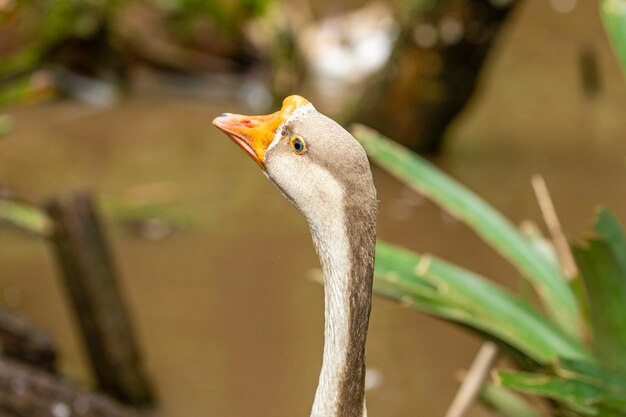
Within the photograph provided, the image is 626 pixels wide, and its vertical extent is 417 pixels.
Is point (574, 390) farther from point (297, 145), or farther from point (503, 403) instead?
point (297, 145)

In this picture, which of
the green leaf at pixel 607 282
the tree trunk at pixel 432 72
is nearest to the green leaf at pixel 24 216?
the green leaf at pixel 607 282

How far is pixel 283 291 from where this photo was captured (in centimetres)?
434

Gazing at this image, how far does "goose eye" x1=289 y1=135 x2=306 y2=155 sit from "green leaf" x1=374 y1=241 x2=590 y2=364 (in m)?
0.83

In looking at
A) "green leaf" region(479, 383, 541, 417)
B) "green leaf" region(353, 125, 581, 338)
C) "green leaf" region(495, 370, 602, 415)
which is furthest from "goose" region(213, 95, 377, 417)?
"green leaf" region(479, 383, 541, 417)

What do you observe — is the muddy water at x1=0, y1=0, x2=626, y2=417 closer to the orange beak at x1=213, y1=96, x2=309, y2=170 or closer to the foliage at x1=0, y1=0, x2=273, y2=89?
the foliage at x1=0, y1=0, x2=273, y2=89

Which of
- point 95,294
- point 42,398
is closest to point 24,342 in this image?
point 95,294

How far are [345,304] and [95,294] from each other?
7.12 feet

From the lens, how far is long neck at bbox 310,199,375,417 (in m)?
1.32

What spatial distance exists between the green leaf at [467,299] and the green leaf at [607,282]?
0.37 feet

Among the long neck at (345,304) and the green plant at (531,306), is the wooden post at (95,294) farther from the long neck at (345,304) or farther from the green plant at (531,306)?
the long neck at (345,304)

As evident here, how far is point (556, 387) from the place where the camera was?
1.87 metres

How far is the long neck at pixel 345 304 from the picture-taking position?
4.33 feet

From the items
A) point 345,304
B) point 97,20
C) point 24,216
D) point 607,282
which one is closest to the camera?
point 345,304

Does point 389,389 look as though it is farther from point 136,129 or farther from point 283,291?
point 136,129
